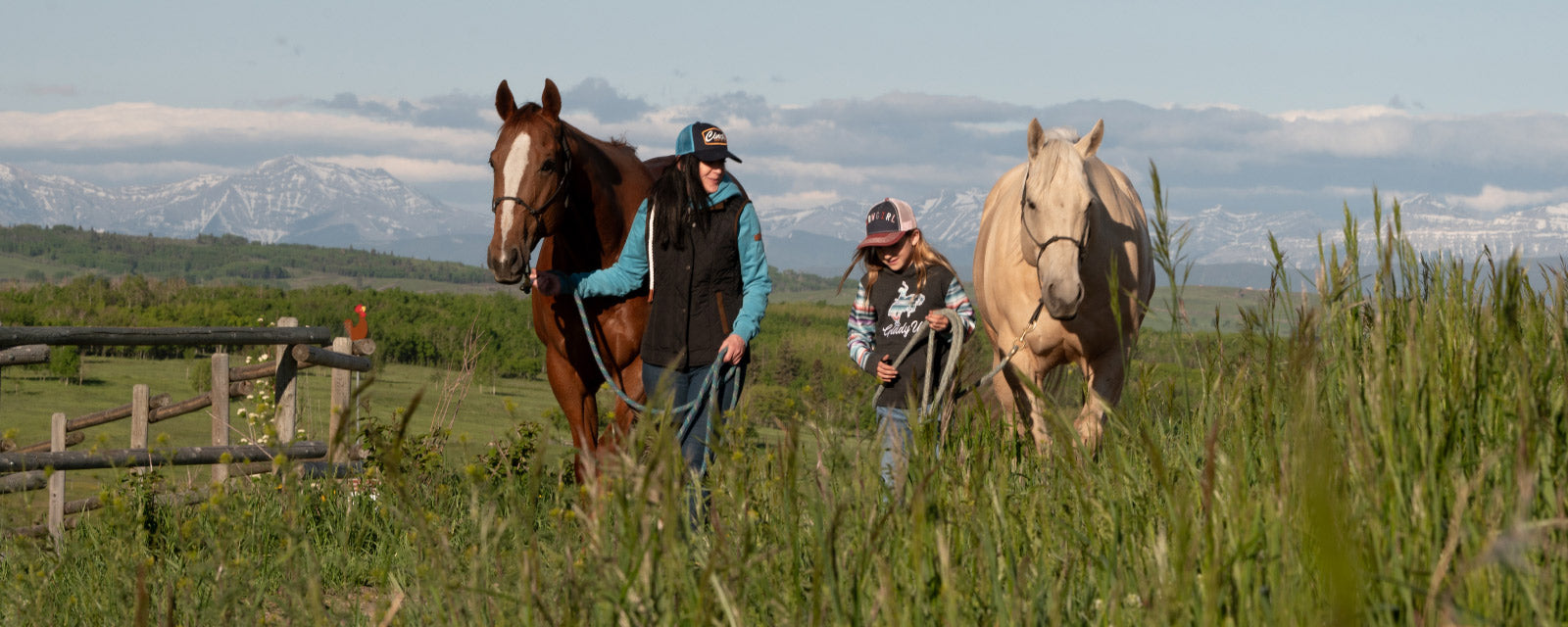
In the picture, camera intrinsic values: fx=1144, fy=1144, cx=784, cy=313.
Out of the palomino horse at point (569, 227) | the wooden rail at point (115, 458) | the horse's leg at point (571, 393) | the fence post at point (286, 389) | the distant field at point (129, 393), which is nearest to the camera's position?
the palomino horse at point (569, 227)

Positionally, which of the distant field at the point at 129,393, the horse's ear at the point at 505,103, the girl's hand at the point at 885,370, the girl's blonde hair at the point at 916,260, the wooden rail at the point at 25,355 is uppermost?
the horse's ear at the point at 505,103

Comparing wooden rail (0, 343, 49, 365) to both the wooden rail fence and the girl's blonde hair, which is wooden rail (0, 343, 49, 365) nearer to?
the wooden rail fence

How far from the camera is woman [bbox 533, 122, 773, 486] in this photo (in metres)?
4.91

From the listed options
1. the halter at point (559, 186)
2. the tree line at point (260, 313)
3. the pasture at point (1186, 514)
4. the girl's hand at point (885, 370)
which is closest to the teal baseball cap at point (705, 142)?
the halter at point (559, 186)

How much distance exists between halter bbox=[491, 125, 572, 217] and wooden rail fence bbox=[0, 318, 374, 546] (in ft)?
4.12

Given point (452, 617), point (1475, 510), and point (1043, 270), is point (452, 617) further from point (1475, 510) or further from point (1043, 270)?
point (1043, 270)

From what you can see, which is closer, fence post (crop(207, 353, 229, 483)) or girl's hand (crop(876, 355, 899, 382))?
girl's hand (crop(876, 355, 899, 382))

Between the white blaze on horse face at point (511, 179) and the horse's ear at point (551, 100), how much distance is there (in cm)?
26

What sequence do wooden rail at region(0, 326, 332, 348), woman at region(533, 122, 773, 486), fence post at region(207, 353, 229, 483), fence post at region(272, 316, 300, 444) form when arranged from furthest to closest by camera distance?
fence post at region(207, 353, 229, 483), fence post at region(272, 316, 300, 444), wooden rail at region(0, 326, 332, 348), woman at region(533, 122, 773, 486)

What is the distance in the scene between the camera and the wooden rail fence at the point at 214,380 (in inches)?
266

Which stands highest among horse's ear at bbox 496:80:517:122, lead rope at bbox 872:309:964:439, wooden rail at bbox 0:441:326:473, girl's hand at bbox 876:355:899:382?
horse's ear at bbox 496:80:517:122

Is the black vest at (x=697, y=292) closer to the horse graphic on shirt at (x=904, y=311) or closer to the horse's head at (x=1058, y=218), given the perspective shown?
the horse graphic on shirt at (x=904, y=311)

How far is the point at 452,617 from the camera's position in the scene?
175 centimetres

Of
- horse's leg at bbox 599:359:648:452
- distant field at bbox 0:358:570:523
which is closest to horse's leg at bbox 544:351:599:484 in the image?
horse's leg at bbox 599:359:648:452
